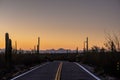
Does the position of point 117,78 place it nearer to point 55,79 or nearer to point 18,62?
point 55,79

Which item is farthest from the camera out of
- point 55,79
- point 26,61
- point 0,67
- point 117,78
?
point 26,61

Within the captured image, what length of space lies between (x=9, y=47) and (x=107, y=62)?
12.9 metres

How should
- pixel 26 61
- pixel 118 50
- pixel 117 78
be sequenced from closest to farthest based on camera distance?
pixel 117 78
pixel 118 50
pixel 26 61

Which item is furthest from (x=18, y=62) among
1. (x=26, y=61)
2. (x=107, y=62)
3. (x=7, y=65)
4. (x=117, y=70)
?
(x=117, y=70)

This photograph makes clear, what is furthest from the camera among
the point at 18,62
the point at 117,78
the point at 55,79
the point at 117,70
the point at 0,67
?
the point at 18,62

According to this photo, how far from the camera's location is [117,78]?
26.9m

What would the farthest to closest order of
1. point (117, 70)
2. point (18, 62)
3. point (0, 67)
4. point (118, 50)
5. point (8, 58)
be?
point (18, 62), point (8, 58), point (0, 67), point (118, 50), point (117, 70)

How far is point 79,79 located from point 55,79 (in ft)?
5.97

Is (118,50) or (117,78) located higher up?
(118,50)

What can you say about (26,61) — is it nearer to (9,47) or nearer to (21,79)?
(9,47)

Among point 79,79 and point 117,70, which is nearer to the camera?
point 79,79

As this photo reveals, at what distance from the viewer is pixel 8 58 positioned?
41.2 meters

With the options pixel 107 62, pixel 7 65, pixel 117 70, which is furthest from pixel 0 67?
pixel 117 70

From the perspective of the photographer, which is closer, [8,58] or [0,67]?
[0,67]
